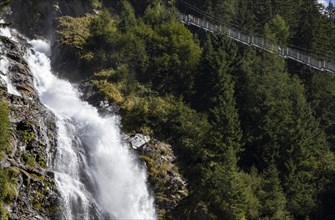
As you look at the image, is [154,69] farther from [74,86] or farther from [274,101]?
[274,101]

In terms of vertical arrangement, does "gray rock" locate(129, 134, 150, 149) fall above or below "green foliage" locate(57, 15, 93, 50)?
below

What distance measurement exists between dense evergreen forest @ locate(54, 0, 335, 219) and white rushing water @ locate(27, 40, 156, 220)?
283cm

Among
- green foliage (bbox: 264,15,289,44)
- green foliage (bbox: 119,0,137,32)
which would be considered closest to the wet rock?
green foliage (bbox: 119,0,137,32)

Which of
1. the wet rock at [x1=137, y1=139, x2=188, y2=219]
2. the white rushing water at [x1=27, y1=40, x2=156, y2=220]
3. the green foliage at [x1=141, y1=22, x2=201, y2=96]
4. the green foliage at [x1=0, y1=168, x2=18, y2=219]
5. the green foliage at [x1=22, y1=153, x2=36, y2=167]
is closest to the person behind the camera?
the green foliage at [x1=0, y1=168, x2=18, y2=219]

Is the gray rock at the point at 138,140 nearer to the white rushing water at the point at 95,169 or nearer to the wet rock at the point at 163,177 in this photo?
the wet rock at the point at 163,177

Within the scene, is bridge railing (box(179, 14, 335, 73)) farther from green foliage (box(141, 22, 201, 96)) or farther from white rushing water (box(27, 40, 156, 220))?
white rushing water (box(27, 40, 156, 220))

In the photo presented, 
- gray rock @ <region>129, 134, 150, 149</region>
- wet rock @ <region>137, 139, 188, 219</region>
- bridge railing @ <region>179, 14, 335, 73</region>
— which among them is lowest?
wet rock @ <region>137, 139, 188, 219</region>

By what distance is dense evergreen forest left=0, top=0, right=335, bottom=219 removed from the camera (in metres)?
48.7

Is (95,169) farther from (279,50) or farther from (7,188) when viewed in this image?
(279,50)

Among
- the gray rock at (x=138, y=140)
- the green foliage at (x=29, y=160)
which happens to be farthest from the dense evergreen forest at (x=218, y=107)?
the green foliage at (x=29, y=160)

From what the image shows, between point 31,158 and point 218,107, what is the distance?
20519 mm

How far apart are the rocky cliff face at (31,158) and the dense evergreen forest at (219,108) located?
9203 millimetres

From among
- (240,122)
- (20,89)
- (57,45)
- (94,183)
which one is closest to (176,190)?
(94,183)

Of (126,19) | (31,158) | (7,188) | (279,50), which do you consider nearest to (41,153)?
(31,158)
